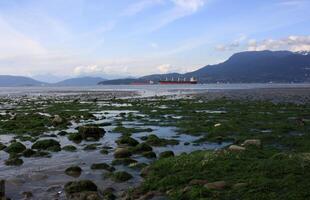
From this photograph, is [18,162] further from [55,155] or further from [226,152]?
[226,152]

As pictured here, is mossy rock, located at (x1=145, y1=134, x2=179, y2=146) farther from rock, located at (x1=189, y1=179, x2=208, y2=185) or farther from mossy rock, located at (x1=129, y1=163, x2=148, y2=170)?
rock, located at (x1=189, y1=179, x2=208, y2=185)

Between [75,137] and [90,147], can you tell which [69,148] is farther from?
[75,137]

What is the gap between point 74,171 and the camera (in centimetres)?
1959

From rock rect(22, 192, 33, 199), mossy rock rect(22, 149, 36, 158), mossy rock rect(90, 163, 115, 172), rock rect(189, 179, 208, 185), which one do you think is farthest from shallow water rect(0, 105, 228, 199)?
rock rect(189, 179, 208, 185)

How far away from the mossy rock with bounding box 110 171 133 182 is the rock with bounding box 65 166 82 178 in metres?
2.06

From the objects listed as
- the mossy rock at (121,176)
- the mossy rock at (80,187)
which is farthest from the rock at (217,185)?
the mossy rock at (80,187)

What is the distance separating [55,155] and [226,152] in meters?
10.3

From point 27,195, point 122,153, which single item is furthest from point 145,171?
point 27,195

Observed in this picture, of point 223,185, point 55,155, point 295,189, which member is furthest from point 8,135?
point 295,189

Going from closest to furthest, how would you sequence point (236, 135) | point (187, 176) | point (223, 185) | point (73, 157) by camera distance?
point (223, 185) < point (187, 176) < point (73, 157) < point (236, 135)

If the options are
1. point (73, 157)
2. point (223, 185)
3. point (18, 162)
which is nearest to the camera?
point (223, 185)

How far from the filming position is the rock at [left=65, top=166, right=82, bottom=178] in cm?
1914

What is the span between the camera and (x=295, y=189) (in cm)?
1338

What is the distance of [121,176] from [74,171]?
120 inches
